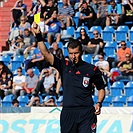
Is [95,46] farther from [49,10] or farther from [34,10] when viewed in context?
[34,10]

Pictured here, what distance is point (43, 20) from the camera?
15.3m

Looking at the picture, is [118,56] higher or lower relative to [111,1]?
lower

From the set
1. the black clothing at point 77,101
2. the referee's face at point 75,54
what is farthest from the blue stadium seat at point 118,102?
the referee's face at point 75,54

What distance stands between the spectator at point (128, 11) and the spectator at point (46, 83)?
3190 millimetres

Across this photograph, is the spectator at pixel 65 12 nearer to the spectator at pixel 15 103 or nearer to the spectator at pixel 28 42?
the spectator at pixel 28 42

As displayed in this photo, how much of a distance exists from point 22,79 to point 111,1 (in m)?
3.86

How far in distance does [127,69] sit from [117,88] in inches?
24.6

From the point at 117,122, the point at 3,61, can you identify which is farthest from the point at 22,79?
the point at 117,122

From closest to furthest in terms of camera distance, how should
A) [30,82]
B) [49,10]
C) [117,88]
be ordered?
1. [117,88]
2. [30,82]
3. [49,10]

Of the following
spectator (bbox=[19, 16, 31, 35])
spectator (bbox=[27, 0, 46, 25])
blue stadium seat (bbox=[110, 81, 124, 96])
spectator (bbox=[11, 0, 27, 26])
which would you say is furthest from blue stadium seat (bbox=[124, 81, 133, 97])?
spectator (bbox=[11, 0, 27, 26])

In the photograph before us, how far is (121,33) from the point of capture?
14.4 metres

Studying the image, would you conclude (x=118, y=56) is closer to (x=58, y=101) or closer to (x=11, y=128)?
(x=58, y=101)

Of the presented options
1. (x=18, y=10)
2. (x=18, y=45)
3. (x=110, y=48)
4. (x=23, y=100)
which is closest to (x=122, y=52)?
(x=110, y=48)

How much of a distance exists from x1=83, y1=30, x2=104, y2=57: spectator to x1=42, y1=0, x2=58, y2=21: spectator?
2.31 m
